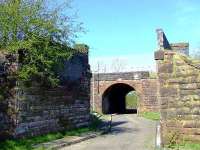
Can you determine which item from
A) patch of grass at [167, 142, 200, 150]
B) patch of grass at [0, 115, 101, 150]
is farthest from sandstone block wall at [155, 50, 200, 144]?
patch of grass at [0, 115, 101, 150]

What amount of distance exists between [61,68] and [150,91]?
18770 mm

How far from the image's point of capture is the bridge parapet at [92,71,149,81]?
35250 millimetres

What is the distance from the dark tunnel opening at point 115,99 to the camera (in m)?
38.8

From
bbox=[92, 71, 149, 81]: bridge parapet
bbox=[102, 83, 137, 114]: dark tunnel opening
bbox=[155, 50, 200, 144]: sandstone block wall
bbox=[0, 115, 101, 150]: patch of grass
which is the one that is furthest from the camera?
bbox=[102, 83, 137, 114]: dark tunnel opening

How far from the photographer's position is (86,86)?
20.6 metres

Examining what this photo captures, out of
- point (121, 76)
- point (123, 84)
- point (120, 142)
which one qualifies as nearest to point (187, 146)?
point (120, 142)

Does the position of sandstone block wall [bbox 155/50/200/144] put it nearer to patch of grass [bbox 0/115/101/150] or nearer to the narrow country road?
the narrow country road

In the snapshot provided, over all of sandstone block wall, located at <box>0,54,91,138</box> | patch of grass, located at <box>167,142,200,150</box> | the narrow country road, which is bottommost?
the narrow country road

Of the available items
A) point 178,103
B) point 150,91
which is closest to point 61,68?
point 178,103

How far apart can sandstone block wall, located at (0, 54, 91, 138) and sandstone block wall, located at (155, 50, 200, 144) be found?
4.51m

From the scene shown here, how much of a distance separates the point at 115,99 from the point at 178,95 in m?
31.7

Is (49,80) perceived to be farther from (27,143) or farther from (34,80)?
(27,143)

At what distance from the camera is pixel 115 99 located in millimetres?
45375

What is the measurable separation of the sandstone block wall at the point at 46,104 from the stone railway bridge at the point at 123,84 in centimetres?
1487
